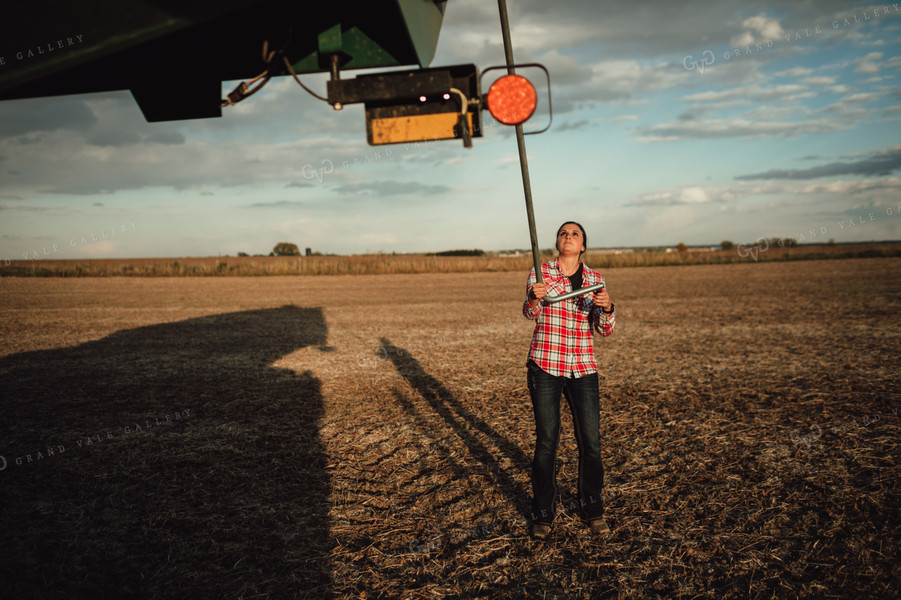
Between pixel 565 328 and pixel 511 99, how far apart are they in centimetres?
182

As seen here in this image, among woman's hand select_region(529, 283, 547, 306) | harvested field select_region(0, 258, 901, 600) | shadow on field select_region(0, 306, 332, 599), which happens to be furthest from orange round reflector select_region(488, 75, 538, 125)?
shadow on field select_region(0, 306, 332, 599)

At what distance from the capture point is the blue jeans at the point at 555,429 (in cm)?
377

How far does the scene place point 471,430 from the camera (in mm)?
6453

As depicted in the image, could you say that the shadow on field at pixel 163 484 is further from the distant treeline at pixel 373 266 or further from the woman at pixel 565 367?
the distant treeline at pixel 373 266

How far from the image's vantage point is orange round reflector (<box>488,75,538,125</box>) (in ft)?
→ 8.72

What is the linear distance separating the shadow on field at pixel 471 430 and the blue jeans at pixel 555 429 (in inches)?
20.3

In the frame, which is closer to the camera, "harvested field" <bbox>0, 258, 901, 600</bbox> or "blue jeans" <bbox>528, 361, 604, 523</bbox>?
"harvested field" <bbox>0, 258, 901, 600</bbox>

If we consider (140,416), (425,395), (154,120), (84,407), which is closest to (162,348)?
(84,407)

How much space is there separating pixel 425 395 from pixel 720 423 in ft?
14.2

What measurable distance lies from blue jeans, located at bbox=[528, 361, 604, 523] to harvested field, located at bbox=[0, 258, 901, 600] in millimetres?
385

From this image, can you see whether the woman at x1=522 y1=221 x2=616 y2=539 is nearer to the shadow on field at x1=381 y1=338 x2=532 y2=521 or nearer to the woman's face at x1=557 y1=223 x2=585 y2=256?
the woman's face at x1=557 y1=223 x2=585 y2=256

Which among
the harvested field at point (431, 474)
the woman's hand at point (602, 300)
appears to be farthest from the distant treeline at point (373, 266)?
the woman's hand at point (602, 300)

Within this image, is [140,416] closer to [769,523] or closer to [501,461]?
[501,461]

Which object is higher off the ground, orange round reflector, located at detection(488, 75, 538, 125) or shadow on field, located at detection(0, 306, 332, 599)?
orange round reflector, located at detection(488, 75, 538, 125)
